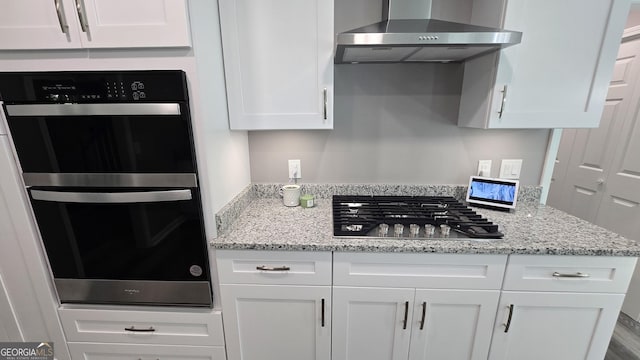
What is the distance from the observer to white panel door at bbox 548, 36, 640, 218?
75.0 inches

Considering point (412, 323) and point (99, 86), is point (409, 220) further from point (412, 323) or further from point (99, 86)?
point (99, 86)

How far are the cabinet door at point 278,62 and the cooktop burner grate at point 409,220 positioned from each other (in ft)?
1.65

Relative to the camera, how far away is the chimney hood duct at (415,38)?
1.00 meters

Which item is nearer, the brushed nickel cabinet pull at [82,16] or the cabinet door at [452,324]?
the brushed nickel cabinet pull at [82,16]

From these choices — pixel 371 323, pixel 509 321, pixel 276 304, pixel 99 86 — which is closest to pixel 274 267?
pixel 276 304

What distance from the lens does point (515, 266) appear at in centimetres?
111

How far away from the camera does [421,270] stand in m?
1.14

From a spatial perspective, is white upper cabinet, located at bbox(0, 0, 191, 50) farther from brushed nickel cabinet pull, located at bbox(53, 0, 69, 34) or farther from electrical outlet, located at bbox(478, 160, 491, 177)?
electrical outlet, located at bbox(478, 160, 491, 177)

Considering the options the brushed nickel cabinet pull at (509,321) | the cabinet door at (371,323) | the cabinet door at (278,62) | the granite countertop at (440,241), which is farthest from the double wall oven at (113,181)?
the brushed nickel cabinet pull at (509,321)

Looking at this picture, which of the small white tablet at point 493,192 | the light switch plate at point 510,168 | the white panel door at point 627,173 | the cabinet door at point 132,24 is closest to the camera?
the cabinet door at point 132,24

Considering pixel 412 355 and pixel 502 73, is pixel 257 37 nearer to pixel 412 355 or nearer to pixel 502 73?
pixel 502 73

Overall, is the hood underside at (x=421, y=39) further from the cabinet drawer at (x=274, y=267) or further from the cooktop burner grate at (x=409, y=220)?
the cabinet drawer at (x=274, y=267)

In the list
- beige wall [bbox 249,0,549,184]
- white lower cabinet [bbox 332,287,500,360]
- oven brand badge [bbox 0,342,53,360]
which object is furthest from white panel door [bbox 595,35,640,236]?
oven brand badge [bbox 0,342,53,360]

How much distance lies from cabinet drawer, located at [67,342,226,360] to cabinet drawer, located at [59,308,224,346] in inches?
1.2
